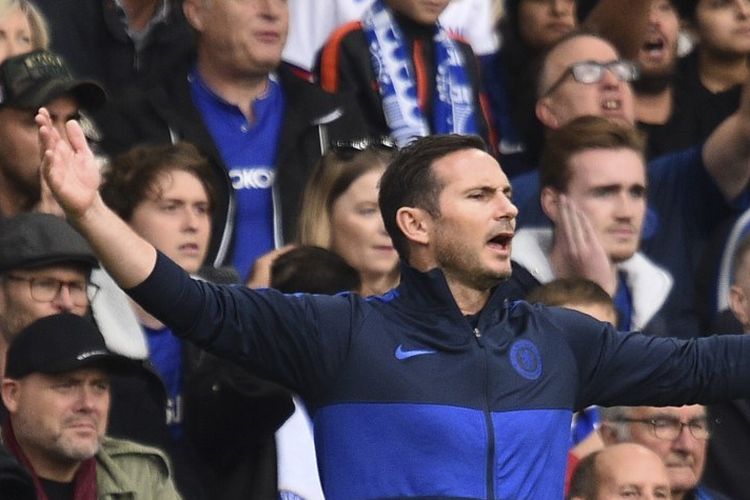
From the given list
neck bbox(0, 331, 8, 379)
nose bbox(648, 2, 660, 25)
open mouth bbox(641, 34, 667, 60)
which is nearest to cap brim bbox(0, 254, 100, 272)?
neck bbox(0, 331, 8, 379)

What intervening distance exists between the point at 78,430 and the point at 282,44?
256 cm

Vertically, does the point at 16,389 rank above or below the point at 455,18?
below

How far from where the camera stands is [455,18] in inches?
392

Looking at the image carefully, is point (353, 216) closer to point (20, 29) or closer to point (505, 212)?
point (20, 29)

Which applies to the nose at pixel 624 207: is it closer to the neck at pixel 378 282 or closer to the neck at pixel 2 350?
the neck at pixel 378 282

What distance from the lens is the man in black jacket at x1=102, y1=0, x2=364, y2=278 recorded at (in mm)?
7840

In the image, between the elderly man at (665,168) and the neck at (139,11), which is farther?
the neck at (139,11)

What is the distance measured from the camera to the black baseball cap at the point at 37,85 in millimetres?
7297

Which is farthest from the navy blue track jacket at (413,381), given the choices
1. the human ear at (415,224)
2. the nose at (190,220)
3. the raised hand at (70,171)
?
the nose at (190,220)

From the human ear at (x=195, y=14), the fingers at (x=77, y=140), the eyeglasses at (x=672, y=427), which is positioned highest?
the human ear at (x=195, y=14)

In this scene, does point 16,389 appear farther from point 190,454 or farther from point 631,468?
point 631,468

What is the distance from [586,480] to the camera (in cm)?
673

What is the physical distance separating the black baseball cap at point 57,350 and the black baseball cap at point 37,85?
1.25 m

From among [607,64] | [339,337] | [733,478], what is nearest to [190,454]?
[339,337]
